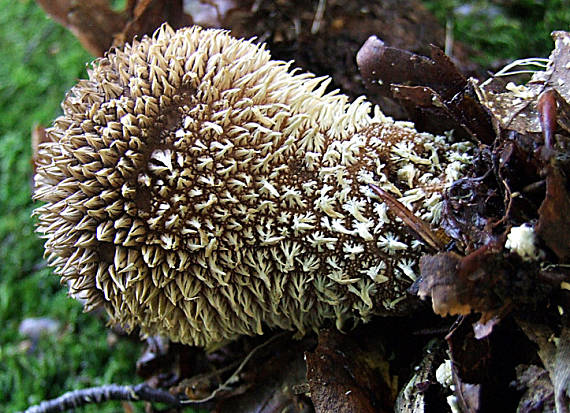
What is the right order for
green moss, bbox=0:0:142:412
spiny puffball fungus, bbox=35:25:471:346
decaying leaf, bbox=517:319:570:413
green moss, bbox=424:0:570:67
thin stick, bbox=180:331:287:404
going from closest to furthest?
decaying leaf, bbox=517:319:570:413, spiny puffball fungus, bbox=35:25:471:346, thin stick, bbox=180:331:287:404, green moss, bbox=0:0:142:412, green moss, bbox=424:0:570:67

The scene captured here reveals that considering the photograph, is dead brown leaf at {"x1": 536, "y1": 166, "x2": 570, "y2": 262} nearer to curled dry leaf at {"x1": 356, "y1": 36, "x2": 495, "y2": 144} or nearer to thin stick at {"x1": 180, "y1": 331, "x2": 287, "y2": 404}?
curled dry leaf at {"x1": 356, "y1": 36, "x2": 495, "y2": 144}

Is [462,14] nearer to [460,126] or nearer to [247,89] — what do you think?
→ [460,126]

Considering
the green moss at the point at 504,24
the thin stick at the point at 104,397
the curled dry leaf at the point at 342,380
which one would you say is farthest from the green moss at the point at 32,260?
the green moss at the point at 504,24

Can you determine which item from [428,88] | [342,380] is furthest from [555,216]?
[342,380]

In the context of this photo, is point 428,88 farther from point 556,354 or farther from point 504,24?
point 504,24

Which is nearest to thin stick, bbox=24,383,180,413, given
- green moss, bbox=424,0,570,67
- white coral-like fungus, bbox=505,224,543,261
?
white coral-like fungus, bbox=505,224,543,261

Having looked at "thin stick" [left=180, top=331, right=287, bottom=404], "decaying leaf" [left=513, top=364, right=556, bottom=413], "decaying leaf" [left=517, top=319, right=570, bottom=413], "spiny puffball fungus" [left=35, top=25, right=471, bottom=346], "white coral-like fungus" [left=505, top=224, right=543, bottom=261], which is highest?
"spiny puffball fungus" [left=35, top=25, right=471, bottom=346]
